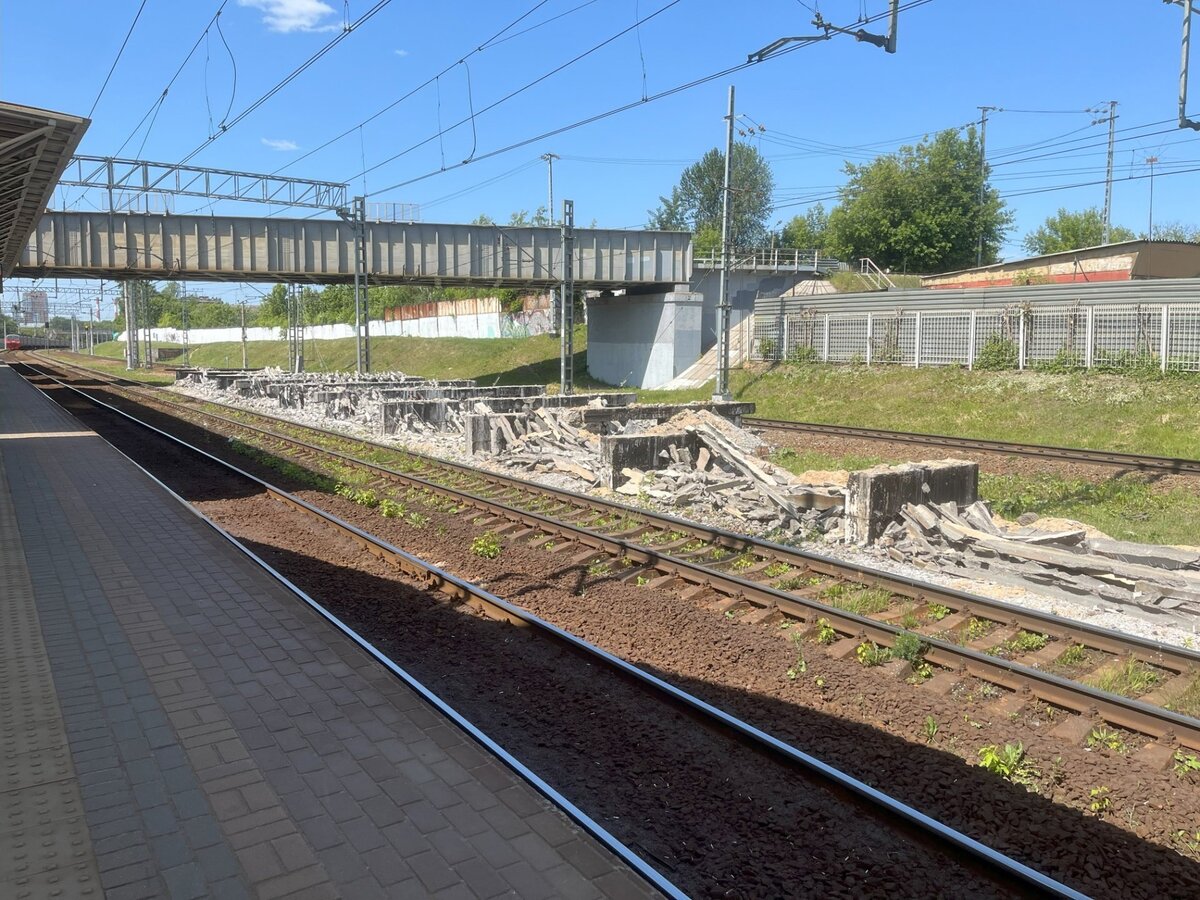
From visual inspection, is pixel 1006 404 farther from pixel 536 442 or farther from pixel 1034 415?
pixel 536 442

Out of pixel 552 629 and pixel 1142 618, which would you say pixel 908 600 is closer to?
pixel 1142 618

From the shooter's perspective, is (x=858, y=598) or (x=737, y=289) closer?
(x=858, y=598)

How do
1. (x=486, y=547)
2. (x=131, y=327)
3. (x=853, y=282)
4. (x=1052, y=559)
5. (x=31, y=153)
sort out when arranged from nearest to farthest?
(x=1052, y=559) < (x=486, y=547) < (x=31, y=153) < (x=853, y=282) < (x=131, y=327)

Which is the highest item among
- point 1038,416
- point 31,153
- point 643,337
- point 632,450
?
point 31,153

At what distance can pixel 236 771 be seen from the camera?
4.72 m

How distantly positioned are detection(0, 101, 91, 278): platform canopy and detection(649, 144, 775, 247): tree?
8766 cm

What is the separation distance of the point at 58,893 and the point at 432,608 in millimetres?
4636

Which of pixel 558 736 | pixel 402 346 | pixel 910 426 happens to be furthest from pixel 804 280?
pixel 558 736

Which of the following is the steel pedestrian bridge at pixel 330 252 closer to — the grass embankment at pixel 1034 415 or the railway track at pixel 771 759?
the grass embankment at pixel 1034 415

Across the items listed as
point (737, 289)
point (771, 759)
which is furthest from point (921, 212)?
point (771, 759)

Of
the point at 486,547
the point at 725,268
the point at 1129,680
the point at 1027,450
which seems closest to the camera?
the point at 1129,680

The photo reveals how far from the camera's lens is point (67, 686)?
5.89 meters

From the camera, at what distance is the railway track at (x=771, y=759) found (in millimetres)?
3953

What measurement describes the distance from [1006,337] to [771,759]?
25.1 m
